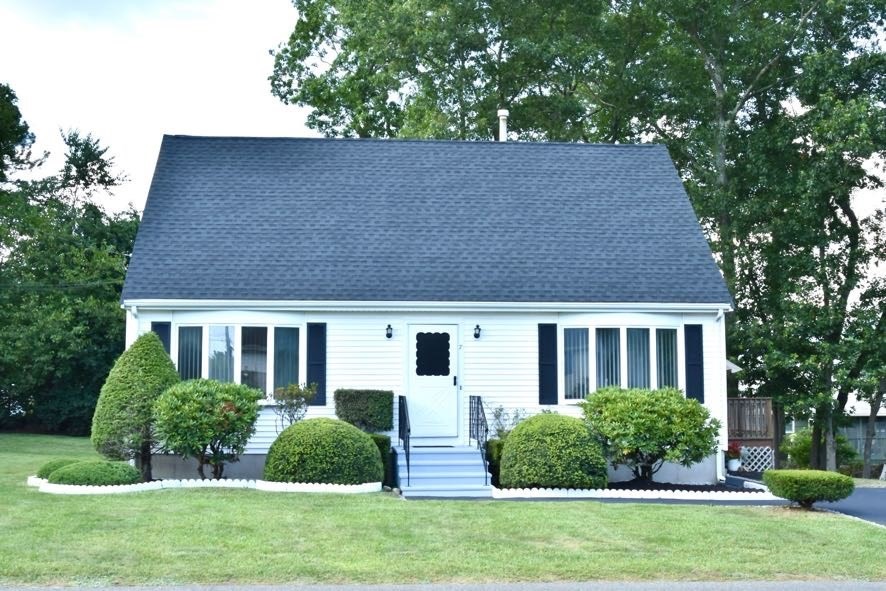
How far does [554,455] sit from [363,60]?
22.4 metres

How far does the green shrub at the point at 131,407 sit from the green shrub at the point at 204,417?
13.2 inches

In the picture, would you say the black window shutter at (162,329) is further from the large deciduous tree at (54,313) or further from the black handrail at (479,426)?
the large deciduous tree at (54,313)

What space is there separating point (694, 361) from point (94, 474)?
1084 centimetres

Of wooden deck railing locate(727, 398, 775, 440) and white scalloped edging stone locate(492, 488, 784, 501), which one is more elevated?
wooden deck railing locate(727, 398, 775, 440)

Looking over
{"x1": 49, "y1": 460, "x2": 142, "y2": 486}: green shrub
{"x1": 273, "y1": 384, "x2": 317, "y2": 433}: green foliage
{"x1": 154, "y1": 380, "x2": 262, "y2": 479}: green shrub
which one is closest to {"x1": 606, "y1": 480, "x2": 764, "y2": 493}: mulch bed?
{"x1": 273, "y1": 384, "x2": 317, "y2": 433}: green foliage

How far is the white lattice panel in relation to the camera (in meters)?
25.0

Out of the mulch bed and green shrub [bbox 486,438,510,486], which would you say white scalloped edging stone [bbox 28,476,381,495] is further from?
the mulch bed

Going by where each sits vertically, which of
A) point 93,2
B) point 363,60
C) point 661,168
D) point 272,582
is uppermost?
point 363,60

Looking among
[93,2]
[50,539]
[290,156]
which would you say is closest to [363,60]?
[290,156]

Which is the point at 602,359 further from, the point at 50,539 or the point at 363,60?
the point at 363,60

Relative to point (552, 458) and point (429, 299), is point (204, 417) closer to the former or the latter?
point (429, 299)

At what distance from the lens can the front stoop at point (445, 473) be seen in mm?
17422

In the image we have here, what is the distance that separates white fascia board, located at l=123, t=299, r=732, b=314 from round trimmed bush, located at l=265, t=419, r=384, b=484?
10.4 ft

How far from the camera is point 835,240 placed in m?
29.1
